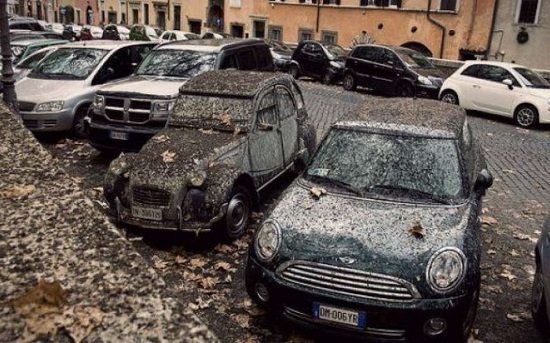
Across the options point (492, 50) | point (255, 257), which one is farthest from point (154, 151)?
point (492, 50)

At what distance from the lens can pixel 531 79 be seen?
15.7 metres

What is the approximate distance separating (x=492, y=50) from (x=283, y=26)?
13.6m

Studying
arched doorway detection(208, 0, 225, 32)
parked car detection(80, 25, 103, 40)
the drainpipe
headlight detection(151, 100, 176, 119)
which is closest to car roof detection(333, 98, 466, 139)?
headlight detection(151, 100, 176, 119)

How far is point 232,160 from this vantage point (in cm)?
689

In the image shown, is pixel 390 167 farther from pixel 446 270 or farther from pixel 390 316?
pixel 390 316

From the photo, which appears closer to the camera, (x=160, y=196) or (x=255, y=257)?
(x=255, y=257)

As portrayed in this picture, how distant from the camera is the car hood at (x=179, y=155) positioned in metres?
6.29

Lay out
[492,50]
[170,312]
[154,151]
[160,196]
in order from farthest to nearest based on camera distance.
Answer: [492,50], [154,151], [160,196], [170,312]

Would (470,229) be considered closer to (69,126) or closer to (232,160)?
(232,160)

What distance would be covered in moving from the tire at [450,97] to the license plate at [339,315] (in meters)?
14.0

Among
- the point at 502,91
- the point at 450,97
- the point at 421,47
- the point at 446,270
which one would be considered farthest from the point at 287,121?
the point at 421,47

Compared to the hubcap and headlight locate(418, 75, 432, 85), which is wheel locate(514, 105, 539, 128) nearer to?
the hubcap

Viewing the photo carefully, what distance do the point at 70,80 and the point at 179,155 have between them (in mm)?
6126

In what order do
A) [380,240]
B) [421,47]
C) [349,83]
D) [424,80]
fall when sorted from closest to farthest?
[380,240]
[424,80]
[349,83]
[421,47]
